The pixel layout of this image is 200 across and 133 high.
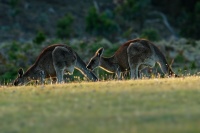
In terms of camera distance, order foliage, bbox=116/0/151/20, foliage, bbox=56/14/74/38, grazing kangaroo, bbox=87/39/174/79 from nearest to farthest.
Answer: grazing kangaroo, bbox=87/39/174/79 < foliage, bbox=56/14/74/38 < foliage, bbox=116/0/151/20

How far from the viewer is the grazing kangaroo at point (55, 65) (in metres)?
20.0

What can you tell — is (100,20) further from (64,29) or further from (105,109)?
(105,109)

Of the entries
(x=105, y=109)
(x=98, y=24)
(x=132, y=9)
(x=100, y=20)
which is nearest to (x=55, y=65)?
(x=105, y=109)

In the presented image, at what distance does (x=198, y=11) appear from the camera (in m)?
59.1

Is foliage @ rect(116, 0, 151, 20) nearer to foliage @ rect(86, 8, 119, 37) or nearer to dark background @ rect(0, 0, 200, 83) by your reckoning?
dark background @ rect(0, 0, 200, 83)

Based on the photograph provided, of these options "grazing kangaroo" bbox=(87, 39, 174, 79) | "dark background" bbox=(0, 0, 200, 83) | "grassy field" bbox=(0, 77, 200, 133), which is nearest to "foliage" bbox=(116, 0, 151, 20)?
"dark background" bbox=(0, 0, 200, 83)

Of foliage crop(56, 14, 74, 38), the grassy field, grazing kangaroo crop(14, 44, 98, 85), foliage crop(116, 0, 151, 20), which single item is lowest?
the grassy field

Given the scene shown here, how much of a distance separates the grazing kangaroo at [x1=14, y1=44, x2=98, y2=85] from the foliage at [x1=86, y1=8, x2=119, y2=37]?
34.4 metres

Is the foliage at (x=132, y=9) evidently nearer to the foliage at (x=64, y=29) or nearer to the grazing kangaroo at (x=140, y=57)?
the foliage at (x=64, y=29)

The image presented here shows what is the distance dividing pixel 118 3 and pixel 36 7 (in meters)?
8.53

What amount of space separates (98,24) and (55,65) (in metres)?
36.1

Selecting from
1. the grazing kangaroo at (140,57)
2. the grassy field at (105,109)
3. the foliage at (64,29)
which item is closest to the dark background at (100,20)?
the foliage at (64,29)

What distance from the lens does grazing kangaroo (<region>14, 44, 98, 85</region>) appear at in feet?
65.7

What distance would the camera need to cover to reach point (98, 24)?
56.0 metres
